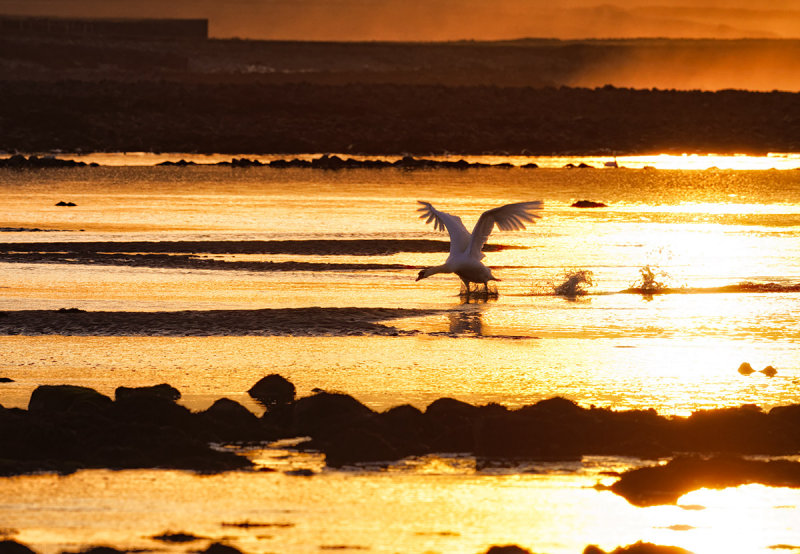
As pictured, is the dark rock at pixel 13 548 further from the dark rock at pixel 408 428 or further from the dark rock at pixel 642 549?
the dark rock at pixel 408 428

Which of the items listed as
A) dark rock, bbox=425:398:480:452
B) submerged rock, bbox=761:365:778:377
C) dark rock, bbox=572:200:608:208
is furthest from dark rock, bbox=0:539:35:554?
dark rock, bbox=572:200:608:208

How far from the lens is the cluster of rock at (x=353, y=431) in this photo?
12375 mm

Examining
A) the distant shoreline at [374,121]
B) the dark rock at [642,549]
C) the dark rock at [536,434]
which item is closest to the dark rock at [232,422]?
the dark rock at [536,434]

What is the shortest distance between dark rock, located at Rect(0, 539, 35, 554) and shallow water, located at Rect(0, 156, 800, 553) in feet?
1.64

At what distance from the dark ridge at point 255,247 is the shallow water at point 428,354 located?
71 cm

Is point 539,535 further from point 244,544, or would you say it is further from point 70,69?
point 70,69

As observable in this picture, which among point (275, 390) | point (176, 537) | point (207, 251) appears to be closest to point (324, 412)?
point (275, 390)

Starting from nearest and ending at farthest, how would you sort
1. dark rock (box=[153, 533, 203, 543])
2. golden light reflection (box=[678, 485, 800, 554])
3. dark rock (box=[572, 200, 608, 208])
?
dark rock (box=[153, 533, 203, 543]), golden light reflection (box=[678, 485, 800, 554]), dark rock (box=[572, 200, 608, 208])

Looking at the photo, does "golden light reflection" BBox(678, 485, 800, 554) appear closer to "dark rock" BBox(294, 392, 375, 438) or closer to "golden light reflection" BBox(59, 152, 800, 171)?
"dark rock" BBox(294, 392, 375, 438)

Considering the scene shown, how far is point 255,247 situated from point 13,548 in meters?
19.2

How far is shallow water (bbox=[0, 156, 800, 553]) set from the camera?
1102cm

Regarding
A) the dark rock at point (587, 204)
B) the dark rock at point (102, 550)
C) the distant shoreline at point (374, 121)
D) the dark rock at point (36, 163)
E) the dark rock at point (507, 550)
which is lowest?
the dark rock at point (102, 550)

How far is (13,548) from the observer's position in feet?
32.1

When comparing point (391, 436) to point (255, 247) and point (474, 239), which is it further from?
point (255, 247)
